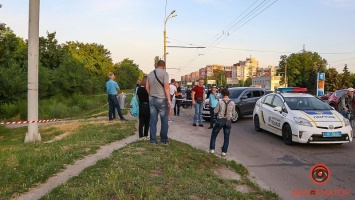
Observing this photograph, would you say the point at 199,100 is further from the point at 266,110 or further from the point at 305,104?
the point at 305,104

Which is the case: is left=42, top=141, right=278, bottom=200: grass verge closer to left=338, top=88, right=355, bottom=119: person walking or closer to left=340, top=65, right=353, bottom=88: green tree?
left=338, top=88, right=355, bottom=119: person walking

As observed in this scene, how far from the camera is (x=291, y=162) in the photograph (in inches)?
292

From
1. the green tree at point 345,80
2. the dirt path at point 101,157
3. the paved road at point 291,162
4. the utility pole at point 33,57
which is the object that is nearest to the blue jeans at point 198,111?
the dirt path at point 101,157

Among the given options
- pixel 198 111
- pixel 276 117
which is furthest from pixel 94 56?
pixel 276 117

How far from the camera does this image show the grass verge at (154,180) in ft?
13.7

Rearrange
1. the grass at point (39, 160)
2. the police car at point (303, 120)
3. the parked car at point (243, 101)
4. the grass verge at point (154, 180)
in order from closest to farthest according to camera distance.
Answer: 1. the grass verge at point (154, 180)
2. the grass at point (39, 160)
3. the police car at point (303, 120)
4. the parked car at point (243, 101)

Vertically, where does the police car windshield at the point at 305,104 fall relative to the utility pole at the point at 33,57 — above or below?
below

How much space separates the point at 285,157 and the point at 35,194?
18.7 feet

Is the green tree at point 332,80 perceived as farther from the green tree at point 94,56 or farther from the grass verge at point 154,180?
the grass verge at point 154,180

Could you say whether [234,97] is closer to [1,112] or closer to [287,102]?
[287,102]

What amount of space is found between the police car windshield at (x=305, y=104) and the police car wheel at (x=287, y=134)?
690mm

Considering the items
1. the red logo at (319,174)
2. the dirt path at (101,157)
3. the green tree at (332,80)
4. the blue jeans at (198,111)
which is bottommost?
the red logo at (319,174)

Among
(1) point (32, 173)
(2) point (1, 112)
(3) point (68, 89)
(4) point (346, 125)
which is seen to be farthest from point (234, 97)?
(3) point (68, 89)

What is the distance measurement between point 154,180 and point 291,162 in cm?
396
